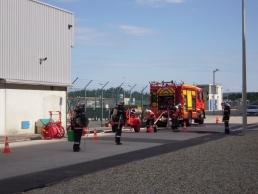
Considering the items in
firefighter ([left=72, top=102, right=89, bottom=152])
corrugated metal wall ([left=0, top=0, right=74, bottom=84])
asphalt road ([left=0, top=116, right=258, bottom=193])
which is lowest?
asphalt road ([left=0, top=116, right=258, bottom=193])

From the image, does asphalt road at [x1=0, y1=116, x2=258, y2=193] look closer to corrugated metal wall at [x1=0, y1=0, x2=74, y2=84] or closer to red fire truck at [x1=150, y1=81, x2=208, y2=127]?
corrugated metal wall at [x1=0, y1=0, x2=74, y2=84]

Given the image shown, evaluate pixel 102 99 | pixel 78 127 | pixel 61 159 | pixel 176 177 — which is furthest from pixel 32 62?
pixel 176 177

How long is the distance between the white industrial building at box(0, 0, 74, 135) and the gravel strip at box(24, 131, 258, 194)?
38.9 ft

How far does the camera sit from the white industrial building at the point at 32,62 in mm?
23266

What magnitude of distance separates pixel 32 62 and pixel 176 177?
1643cm

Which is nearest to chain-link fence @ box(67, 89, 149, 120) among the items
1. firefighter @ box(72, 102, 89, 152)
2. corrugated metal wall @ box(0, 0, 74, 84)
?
corrugated metal wall @ box(0, 0, 74, 84)

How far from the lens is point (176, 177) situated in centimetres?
1029

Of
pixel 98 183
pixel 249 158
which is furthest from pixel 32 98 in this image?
pixel 98 183

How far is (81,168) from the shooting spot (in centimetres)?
1217

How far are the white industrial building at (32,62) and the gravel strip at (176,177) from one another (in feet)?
38.9

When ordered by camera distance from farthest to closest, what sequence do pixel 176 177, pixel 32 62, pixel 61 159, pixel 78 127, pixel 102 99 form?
pixel 102 99 → pixel 32 62 → pixel 78 127 → pixel 61 159 → pixel 176 177

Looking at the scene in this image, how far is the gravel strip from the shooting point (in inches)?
352

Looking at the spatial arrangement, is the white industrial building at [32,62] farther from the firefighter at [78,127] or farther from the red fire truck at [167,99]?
the firefighter at [78,127]

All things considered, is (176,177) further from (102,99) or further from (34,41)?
(102,99)
